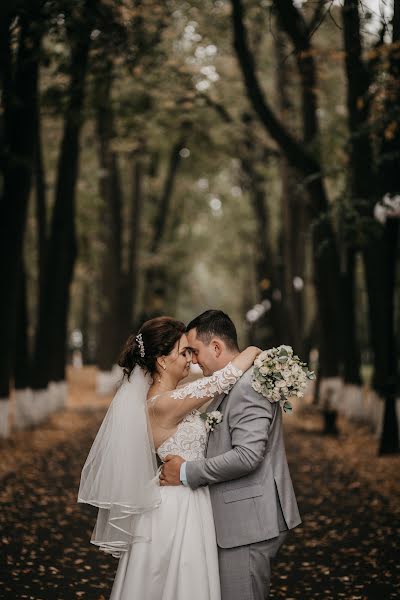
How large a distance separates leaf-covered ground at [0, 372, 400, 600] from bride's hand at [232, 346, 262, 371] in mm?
3206

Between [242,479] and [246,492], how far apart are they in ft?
0.25

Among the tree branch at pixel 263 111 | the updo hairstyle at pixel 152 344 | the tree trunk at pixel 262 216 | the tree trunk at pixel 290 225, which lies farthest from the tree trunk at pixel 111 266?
the updo hairstyle at pixel 152 344

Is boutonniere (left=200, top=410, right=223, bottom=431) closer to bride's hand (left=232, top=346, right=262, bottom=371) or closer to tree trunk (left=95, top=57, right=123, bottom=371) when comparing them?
bride's hand (left=232, top=346, right=262, bottom=371)

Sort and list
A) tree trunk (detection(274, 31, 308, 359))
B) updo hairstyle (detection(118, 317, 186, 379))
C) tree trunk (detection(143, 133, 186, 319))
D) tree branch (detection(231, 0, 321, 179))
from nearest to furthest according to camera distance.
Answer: updo hairstyle (detection(118, 317, 186, 379))
tree branch (detection(231, 0, 321, 179))
tree trunk (detection(274, 31, 308, 359))
tree trunk (detection(143, 133, 186, 319))

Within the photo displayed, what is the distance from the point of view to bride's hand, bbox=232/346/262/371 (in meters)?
4.82

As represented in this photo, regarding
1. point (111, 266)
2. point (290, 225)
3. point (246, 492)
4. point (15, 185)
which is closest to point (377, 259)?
point (15, 185)

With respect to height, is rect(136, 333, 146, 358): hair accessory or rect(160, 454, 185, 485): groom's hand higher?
rect(136, 333, 146, 358): hair accessory

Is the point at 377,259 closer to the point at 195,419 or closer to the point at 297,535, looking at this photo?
the point at 297,535

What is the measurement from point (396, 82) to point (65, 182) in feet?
32.6

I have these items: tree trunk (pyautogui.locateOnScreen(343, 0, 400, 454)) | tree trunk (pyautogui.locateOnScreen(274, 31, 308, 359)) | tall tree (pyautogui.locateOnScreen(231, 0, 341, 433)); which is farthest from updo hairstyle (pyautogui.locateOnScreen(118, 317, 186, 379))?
tree trunk (pyautogui.locateOnScreen(274, 31, 308, 359))

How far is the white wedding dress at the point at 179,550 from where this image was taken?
469 cm

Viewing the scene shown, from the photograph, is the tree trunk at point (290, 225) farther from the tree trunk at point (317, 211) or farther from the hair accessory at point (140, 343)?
the hair accessory at point (140, 343)

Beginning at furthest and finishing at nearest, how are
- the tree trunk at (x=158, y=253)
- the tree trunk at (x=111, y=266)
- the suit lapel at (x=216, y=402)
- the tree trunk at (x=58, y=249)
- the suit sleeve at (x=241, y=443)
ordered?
the tree trunk at (x=158, y=253) < the tree trunk at (x=111, y=266) < the tree trunk at (x=58, y=249) < the suit lapel at (x=216, y=402) < the suit sleeve at (x=241, y=443)

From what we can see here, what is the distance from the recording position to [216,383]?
4.80m
